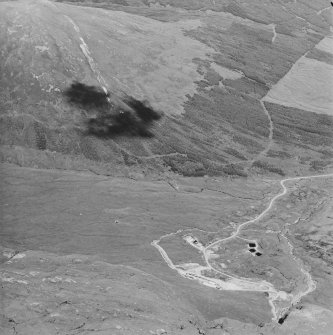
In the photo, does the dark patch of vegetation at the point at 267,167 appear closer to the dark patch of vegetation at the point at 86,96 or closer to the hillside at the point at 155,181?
the hillside at the point at 155,181

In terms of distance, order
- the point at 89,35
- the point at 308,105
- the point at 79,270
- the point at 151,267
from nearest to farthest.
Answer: the point at 79,270 → the point at 151,267 → the point at 89,35 → the point at 308,105

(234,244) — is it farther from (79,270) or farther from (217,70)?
(217,70)

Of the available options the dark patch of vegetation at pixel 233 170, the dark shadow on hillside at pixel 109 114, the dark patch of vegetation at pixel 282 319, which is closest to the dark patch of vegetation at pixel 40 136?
the dark shadow on hillside at pixel 109 114

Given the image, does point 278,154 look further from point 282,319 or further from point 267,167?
point 282,319

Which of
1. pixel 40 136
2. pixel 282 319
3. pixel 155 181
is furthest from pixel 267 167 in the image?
pixel 282 319

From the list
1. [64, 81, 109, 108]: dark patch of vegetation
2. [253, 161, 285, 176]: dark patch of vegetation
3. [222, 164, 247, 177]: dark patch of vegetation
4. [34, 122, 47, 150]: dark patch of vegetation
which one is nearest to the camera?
[34, 122, 47, 150]: dark patch of vegetation

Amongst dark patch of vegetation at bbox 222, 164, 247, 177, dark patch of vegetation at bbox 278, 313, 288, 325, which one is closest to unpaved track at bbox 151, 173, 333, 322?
dark patch of vegetation at bbox 278, 313, 288, 325

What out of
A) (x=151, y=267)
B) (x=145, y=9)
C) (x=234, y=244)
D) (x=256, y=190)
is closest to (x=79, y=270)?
(x=151, y=267)

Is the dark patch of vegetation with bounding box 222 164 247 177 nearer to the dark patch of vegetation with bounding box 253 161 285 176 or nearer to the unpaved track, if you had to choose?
the dark patch of vegetation with bounding box 253 161 285 176

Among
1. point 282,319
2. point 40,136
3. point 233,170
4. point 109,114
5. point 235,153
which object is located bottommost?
point 233,170
